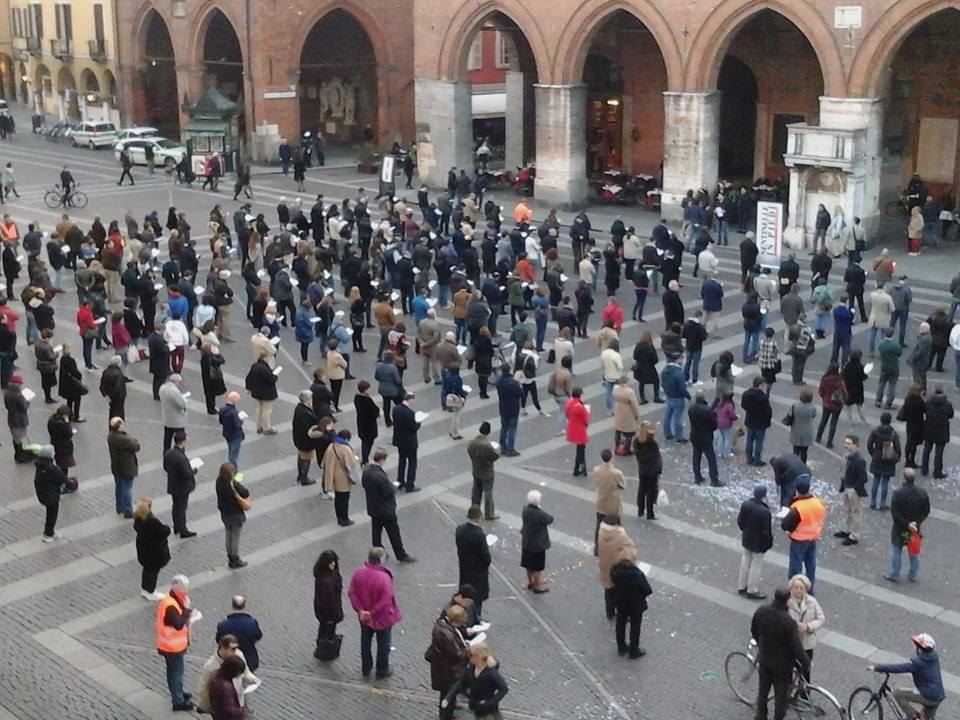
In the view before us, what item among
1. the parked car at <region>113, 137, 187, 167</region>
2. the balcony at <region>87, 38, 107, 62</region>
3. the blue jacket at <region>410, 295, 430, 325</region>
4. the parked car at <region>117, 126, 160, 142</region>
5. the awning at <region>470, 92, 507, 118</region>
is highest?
the balcony at <region>87, 38, 107, 62</region>

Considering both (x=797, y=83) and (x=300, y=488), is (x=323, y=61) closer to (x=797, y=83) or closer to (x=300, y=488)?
(x=797, y=83)

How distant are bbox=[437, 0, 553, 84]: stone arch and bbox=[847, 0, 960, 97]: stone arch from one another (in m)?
10.0

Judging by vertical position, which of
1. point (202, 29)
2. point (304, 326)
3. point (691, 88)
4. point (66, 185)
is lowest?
point (304, 326)

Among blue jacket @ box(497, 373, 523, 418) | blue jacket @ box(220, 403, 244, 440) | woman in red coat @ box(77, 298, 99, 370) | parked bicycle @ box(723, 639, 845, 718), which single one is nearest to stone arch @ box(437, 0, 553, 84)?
woman in red coat @ box(77, 298, 99, 370)

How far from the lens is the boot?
57.4 feet

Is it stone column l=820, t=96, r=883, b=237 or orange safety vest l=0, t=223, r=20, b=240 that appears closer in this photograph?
orange safety vest l=0, t=223, r=20, b=240

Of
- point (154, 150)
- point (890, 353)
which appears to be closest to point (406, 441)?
point (890, 353)

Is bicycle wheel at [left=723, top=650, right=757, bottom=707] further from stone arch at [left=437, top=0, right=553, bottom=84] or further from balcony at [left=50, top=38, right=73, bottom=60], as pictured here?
balcony at [left=50, top=38, right=73, bottom=60]

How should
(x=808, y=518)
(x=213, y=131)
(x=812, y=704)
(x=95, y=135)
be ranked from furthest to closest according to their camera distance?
1. (x=95, y=135)
2. (x=213, y=131)
3. (x=808, y=518)
4. (x=812, y=704)

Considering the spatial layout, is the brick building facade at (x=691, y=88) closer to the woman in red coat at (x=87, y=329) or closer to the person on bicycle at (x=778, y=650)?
the woman in red coat at (x=87, y=329)

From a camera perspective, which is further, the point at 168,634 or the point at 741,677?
the point at 741,677

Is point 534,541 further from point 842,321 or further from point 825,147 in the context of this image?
point 825,147

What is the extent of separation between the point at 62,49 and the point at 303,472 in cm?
Answer: 5345

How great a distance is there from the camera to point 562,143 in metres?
38.5
